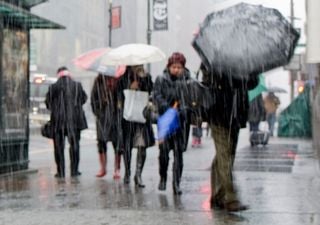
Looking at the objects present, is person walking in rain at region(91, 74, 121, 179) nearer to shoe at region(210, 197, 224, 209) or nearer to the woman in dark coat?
the woman in dark coat

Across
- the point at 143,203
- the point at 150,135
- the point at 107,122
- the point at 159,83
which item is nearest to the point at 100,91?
the point at 107,122

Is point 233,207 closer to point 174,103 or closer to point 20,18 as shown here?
point 174,103

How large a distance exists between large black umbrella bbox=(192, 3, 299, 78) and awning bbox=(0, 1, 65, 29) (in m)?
4.32

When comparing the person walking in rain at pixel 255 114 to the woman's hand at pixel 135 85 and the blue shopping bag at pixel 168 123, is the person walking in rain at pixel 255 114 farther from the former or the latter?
the blue shopping bag at pixel 168 123

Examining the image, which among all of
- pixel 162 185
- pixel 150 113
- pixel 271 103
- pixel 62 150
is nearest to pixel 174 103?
pixel 150 113

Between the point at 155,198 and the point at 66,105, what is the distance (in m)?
3.14

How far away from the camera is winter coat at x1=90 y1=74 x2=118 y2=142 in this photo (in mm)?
9727

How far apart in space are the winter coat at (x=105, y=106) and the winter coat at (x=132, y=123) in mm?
191

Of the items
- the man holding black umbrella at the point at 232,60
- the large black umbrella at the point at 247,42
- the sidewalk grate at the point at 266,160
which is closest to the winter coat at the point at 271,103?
the sidewalk grate at the point at 266,160

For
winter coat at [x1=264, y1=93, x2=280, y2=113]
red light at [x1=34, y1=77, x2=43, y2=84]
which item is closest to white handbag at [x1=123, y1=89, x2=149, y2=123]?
winter coat at [x1=264, y1=93, x2=280, y2=113]

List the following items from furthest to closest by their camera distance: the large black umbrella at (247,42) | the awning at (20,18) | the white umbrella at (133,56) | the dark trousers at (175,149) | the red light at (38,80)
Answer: the red light at (38,80), the awning at (20,18), the white umbrella at (133,56), the dark trousers at (175,149), the large black umbrella at (247,42)

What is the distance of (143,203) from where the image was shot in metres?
7.36

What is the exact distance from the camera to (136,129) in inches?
360

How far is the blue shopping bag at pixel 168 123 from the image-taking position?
7809 millimetres
